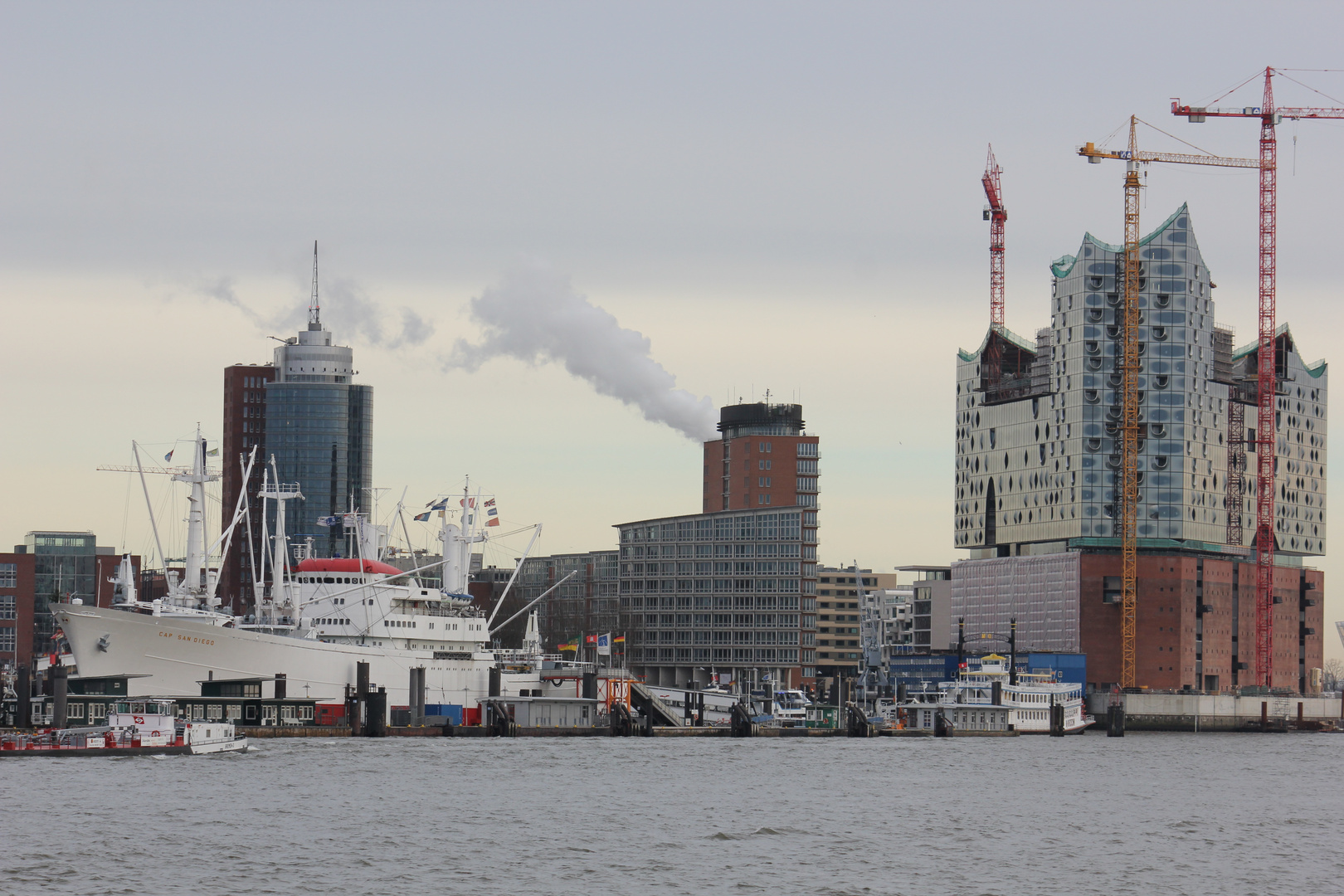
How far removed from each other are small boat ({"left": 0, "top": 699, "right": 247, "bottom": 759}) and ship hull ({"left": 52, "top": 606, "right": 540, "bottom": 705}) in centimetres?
1616

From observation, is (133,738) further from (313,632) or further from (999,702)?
(999,702)

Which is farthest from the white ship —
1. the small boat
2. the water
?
the small boat

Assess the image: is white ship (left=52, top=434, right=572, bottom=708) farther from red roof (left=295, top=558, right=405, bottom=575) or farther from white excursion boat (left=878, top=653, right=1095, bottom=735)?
white excursion boat (left=878, top=653, right=1095, bottom=735)

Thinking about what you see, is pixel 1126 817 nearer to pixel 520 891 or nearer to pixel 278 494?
pixel 520 891

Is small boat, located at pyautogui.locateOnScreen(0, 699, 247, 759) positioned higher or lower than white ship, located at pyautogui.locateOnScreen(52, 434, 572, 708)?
lower

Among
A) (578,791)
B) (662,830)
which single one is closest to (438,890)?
(662,830)

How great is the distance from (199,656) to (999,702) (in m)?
68.3

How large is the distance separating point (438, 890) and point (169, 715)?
165 feet

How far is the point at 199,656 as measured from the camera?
128 m

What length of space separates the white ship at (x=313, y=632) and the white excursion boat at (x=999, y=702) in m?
33.3

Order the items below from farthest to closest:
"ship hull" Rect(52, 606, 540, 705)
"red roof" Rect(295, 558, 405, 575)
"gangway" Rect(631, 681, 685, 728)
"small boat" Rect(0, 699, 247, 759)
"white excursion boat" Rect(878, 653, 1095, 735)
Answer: "white excursion boat" Rect(878, 653, 1095, 735) < "gangway" Rect(631, 681, 685, 728) < "red roof" Rect(295, 558, 405, 575) < "ship hull" Rect(52, 606, 540, 705) < "small boat" Rect(0, 699, 247, 759)

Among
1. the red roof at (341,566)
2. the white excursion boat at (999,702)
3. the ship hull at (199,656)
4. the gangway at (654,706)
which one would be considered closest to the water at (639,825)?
the ship hull at (199,656)

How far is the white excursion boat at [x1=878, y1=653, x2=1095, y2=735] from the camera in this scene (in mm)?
160375

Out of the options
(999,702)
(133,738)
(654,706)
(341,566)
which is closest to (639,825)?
(133,738)
